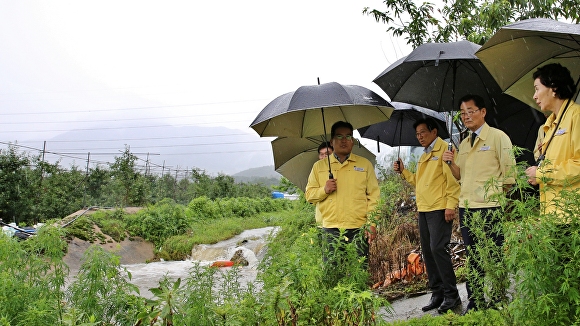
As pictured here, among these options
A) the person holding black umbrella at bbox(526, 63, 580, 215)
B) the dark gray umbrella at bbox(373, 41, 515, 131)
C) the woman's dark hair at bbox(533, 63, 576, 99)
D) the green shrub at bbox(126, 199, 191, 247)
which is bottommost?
the green shrub at bbox(126, 199, 191, 247)

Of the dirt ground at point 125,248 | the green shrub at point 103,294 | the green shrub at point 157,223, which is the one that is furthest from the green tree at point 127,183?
the green shrub at point 103,294

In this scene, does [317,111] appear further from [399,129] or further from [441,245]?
[441,245]

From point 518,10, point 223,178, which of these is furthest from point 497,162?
point 223,178

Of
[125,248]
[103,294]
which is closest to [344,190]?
[103,294]

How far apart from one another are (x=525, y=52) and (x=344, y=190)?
1749mm

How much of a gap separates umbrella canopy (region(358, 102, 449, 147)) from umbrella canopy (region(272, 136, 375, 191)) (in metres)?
0.62

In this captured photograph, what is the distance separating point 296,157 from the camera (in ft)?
19.6

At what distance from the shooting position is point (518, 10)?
23.7 feet

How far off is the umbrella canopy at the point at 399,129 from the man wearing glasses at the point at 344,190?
4.12ft

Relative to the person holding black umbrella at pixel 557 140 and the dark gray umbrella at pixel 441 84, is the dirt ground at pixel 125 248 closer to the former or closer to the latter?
the dark gray umbrella at pixel 441 84

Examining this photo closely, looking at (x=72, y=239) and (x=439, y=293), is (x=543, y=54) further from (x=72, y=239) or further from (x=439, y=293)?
(x=72, y=239)

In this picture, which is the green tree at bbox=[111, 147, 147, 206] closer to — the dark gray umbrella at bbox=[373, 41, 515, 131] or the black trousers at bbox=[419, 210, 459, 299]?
the dark gray umbrella at bbox=[373, 41, 515, 131]

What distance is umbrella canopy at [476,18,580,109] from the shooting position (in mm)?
3062

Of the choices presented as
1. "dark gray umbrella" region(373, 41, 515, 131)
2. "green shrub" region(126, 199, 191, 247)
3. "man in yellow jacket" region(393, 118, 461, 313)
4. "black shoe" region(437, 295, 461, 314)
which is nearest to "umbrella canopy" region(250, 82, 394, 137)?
"dark gray umbrella" region(373, 41, 515, 131)
